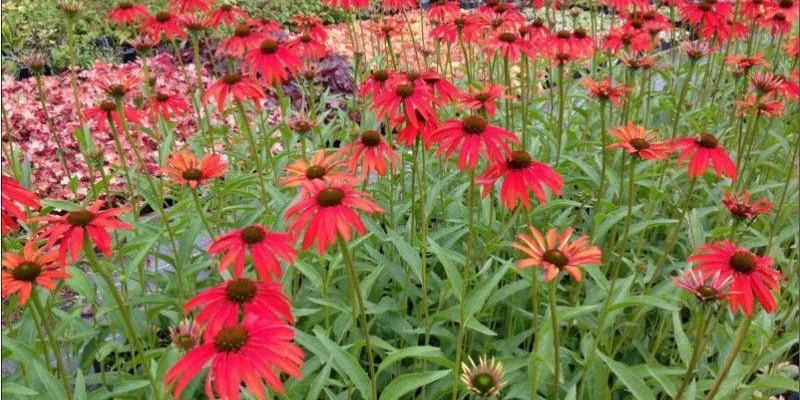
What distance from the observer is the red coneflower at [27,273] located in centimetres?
95

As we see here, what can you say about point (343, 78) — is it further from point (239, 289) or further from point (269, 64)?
point (239, 289)

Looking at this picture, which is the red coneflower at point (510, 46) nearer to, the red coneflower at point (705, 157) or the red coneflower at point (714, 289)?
the red coneflower at point (705, 157)

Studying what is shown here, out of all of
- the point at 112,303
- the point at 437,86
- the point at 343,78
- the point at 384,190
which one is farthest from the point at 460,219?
the point at 343,78

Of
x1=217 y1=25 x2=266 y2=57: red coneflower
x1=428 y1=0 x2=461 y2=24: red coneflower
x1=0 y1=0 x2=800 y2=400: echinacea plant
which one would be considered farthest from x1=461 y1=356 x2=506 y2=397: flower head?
x1=428 y1=0 x2=461 y2=24: red coneflower

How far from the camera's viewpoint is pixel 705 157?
131cm

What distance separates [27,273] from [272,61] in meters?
0.78

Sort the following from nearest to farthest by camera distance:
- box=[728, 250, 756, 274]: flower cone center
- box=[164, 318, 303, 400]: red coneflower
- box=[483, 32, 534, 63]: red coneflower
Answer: box=[164, 318, 303, 400]: red coneflower, box=[728, 250, 756, 274]: flower cone center, box=[483, 32, 534, 63]: red coneflower

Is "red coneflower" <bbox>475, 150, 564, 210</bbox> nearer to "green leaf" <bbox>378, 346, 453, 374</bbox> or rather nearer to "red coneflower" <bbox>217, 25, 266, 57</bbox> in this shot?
"green leaf" <bbox>378, 346, 453, 374</bbox>

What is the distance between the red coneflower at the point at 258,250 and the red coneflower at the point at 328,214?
0.09ft

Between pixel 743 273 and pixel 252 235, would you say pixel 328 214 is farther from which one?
pixel 743 273

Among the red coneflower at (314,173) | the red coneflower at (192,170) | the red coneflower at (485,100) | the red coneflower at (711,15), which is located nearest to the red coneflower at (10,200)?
the red coneflower at (192,170)

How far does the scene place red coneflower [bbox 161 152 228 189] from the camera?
1.28 meters

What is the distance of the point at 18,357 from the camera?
1.27 metres

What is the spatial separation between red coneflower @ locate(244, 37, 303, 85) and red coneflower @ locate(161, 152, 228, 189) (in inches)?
11.6
